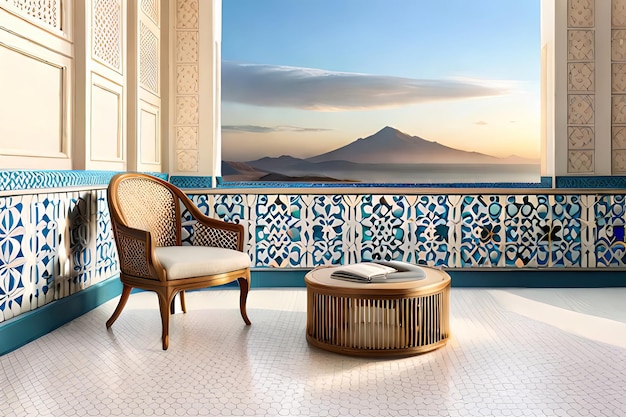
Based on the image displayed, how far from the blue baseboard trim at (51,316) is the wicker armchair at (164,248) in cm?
30

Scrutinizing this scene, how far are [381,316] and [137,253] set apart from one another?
53.8 inches

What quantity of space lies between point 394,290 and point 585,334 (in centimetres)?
128

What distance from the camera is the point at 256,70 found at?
5.02 m

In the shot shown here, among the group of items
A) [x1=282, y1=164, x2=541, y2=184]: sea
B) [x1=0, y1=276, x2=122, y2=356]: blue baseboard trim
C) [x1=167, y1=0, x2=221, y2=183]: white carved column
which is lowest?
[x1=0, y1=276, x2=122, y2=356]: blue baseboard trim

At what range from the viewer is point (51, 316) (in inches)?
124

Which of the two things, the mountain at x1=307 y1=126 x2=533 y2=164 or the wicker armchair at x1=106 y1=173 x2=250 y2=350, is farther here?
the mountain at x1=307 y1=126 x2=533 y2=164

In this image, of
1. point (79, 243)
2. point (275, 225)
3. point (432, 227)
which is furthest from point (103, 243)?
point (432, 227)

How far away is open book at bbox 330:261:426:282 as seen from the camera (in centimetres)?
285

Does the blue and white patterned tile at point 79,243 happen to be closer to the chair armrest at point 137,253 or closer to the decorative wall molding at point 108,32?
the chair armrest at point 137,253

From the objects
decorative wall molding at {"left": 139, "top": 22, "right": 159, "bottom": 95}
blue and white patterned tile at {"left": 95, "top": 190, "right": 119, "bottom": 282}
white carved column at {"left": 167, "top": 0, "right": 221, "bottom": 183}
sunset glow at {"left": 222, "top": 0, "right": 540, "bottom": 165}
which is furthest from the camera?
sunset glow at {"left": 222, "top": 0, "right": 540, "bottom": 165}

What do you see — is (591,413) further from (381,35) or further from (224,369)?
(381,35)

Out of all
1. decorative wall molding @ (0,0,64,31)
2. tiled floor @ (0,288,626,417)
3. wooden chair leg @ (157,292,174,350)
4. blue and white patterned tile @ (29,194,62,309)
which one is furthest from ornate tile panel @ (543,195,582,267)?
decorative wall molding @ (0,0,64,31)

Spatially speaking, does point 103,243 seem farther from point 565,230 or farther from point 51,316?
point 565,230

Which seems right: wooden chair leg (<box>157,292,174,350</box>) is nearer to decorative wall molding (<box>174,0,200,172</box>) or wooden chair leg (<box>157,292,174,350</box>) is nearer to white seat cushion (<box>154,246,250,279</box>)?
white seat cushion (<box>154,246,250,279</box>)
